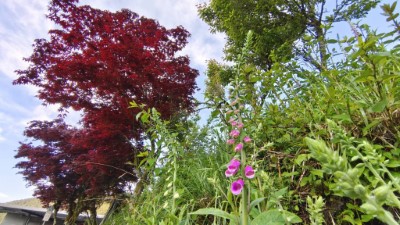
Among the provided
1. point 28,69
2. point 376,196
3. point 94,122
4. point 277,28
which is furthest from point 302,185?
point 277,28

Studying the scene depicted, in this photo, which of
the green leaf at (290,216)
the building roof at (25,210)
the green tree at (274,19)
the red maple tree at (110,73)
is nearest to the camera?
the green leaf at (290,216)

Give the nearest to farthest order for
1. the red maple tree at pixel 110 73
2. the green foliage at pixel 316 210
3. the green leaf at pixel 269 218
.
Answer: the green foliage at pixel 316 210
the green leaf at pixel 269 218
the red maple tree at pixel 110 73

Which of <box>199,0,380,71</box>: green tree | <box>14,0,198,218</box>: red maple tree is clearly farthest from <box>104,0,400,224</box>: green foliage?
<box>199,0,380,71</box>: green tree

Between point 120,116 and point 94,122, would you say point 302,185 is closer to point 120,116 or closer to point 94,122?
point 120,116

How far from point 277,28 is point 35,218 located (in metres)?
13.9

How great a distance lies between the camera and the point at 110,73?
16.3 feet

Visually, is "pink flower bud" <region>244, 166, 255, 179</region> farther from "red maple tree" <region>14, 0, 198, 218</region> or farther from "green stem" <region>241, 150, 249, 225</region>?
"red maple tree" <region>14, 0, 198, 218</region>

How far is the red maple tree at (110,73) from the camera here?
5.02 metres

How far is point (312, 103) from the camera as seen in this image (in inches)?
84.4

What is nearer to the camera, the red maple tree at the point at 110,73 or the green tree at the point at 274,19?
the red maple tree at the point at 110,73

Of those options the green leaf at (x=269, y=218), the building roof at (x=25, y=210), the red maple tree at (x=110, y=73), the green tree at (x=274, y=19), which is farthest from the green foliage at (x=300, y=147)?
the building roof at (x=25, y=210)

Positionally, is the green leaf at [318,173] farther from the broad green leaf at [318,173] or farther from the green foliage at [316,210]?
the green foliage at [316,210]

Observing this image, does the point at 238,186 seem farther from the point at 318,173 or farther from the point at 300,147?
the point at 300,147

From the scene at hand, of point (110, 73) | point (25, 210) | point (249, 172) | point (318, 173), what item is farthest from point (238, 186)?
point (25, 210)
